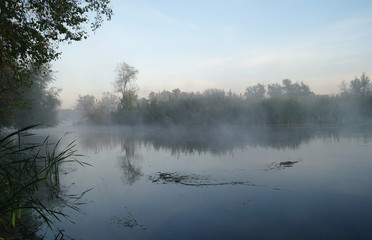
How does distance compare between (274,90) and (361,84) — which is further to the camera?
(274,90)

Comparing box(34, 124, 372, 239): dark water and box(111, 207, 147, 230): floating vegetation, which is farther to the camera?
box(111, 207, 147, 230): floating vegetation

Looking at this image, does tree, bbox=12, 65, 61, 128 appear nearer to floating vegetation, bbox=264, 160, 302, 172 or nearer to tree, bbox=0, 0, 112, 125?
tree, bbox=0, 0, 112, 125

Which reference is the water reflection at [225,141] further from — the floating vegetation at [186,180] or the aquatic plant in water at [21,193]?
the aquatic plant in water at [21,193]

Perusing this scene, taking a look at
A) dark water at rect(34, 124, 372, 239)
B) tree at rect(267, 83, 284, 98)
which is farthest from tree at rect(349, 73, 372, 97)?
dark water at rect(34, 124, 372, 239)

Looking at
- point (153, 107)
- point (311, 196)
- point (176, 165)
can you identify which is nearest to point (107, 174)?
point (176, 165)

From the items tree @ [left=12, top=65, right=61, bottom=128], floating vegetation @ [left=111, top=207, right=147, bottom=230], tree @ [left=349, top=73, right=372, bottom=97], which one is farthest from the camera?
tree @ [left=349, top=73, right=372, bottom=97]

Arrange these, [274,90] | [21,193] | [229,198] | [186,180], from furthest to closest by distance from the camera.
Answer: [274,90] → [186,180] → [229,198] → [21,193]

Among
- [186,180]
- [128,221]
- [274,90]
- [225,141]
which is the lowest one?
[128,221]

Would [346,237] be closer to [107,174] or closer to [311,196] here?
[311,196]

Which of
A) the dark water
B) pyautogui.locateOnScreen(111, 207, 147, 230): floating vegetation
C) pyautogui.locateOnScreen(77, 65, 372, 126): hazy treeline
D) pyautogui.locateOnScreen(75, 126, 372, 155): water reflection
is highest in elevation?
pyautogui.locateOnScreen(77, 65, 372, 126): hazy treeline

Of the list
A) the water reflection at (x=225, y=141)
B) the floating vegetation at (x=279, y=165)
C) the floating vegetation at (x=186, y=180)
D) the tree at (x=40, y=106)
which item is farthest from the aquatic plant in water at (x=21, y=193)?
the tree at (x=40, y=106)

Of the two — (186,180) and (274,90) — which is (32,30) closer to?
(186,180)

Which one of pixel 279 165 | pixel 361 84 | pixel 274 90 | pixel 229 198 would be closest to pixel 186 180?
pixel 229 198

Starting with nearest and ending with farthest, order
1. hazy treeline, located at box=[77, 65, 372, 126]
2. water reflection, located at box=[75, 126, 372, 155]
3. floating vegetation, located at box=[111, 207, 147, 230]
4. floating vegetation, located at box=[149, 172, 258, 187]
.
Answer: floating vegetation, located at box=[111, 207, 147, 230] < floating vegetation, located at box=[149, 172, 258, 187] < water reflection, located at box=[75, 126, 372, 155] < hazy treeline, located at box=[77, 65, 372, 126]
